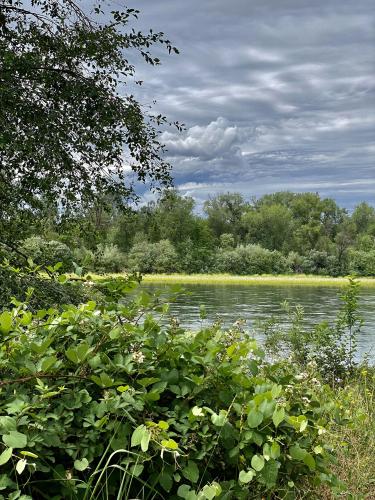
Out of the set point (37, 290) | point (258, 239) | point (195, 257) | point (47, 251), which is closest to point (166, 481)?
point (37, 290)

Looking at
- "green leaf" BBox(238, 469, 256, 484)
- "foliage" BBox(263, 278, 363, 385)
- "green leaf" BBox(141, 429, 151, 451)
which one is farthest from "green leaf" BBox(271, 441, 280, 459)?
"foliage" BBox(263, 278, 363, 385)

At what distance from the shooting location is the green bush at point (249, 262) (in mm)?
69188

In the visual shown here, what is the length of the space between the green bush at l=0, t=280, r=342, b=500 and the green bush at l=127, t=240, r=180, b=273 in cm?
4812

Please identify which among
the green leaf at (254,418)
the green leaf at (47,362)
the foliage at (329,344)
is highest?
the green leaf at (47,362)

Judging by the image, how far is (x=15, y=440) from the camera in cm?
191

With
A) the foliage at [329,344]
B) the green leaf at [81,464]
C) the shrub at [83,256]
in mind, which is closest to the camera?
the green leaf at [81,464]

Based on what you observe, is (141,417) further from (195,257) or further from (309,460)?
(195,257)

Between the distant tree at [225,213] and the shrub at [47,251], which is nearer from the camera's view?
the shrub at [47,251]

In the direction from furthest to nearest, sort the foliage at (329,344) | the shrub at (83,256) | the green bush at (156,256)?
the green bush at (156,256)
the foliage at (329,344)
the shrub at (83,256)

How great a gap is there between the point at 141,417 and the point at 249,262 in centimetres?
6867

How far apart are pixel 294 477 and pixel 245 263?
223ft

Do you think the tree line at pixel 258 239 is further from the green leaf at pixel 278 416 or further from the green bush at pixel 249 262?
the green leaf at pixel 278 416

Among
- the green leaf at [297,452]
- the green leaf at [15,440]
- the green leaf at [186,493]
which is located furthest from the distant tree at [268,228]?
the green leaf at [15,440]

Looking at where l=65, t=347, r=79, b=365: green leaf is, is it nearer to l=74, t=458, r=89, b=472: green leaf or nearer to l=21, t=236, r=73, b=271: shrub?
l=74, t=458, r=89, b=472: green leaf
